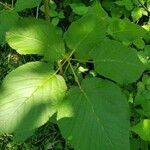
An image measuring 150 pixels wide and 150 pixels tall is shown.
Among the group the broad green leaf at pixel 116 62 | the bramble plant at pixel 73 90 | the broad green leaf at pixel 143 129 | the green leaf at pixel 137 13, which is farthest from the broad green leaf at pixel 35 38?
the green leaf at pixel 137 13

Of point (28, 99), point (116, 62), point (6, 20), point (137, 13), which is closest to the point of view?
point (28, 99)

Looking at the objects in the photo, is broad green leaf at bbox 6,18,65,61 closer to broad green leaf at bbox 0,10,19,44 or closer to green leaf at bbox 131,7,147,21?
broad green leaf at bbox 0,10,19,44

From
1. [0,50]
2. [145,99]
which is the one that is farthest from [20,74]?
[0,50]

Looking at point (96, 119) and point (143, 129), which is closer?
point (96, 119)

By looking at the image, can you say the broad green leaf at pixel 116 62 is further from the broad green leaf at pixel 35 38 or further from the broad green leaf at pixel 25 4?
the broad green leaf at pixel 25 4

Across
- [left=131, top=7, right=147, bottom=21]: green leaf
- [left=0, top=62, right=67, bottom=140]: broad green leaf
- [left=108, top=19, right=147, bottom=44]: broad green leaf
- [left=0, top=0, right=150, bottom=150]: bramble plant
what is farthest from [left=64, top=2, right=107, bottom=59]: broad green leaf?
[left=131, top=7, right=147, bottom=21]: green leaf

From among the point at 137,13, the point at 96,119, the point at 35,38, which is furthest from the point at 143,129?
the point at 137,13

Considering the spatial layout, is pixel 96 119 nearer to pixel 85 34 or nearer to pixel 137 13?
pixel 85 34
